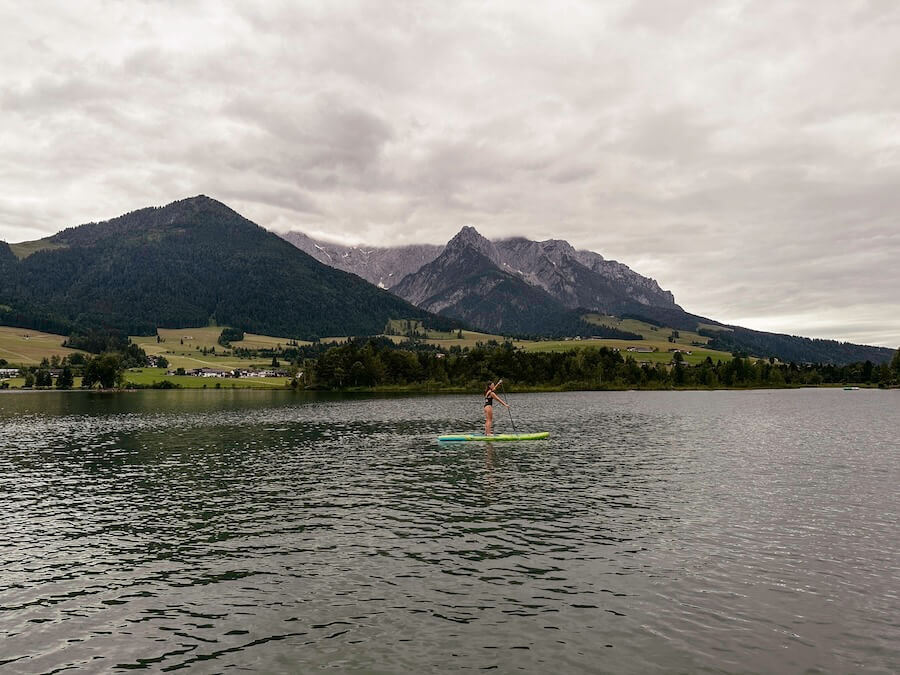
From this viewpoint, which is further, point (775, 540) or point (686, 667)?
point (775, 540)

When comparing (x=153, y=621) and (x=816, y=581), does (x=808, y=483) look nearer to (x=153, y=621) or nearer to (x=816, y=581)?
(x=816, y=581)

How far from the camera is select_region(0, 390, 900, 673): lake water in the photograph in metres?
19.4

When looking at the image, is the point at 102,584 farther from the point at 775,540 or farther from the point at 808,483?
the point at 808,483

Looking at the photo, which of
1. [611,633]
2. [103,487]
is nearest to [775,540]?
[611,633]

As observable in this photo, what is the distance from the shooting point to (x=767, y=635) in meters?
20.1

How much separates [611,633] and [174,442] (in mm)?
72703

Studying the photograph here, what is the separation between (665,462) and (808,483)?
13493mm

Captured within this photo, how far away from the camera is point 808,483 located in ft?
156

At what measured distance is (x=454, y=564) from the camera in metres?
27.9

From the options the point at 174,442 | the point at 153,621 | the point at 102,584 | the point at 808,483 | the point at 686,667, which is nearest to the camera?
the point at 686,667

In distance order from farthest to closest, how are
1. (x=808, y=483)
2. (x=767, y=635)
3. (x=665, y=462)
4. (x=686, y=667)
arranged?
(x=665, y=462)
(x=808, y=483)
(x=767, y=635)
(x=686, y=667)

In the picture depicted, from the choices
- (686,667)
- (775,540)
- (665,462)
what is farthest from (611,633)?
(665,462)

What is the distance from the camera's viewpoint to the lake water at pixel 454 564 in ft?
63.6

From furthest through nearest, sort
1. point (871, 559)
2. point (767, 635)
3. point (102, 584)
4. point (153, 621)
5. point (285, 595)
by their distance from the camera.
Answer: point (871, 559) → point (102, 584) → point (285, 595) → point (153, 621) → point (767, 635)
